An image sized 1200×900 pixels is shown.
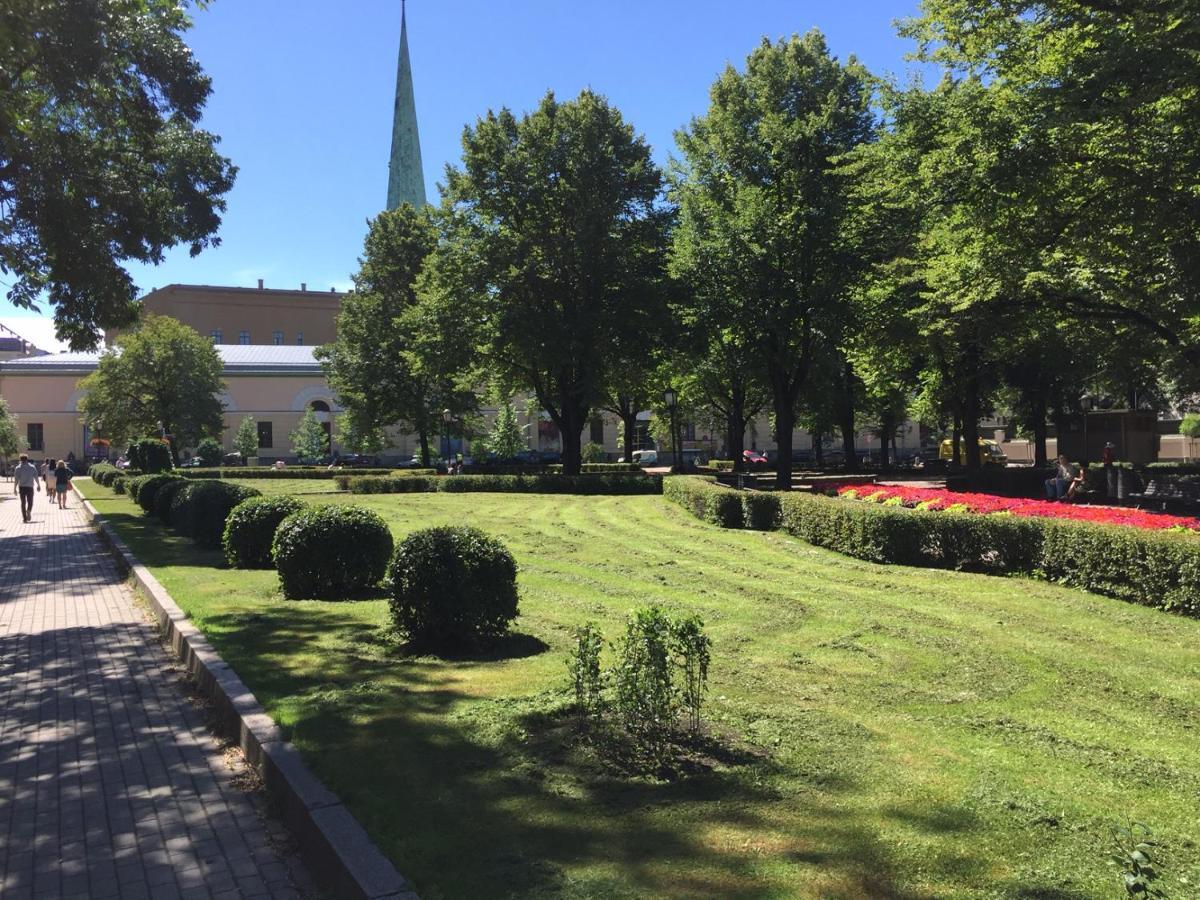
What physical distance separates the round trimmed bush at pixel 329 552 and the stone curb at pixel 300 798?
7.36 feet

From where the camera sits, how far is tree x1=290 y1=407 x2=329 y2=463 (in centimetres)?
6988

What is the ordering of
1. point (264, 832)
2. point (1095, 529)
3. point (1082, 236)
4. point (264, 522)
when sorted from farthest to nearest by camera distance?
point (1082, 236)
point (264, 522)
point (1095, 529)
point (264, 832)

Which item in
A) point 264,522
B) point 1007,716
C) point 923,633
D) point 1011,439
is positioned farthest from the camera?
point 1011,439

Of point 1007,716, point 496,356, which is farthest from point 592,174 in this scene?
point 1007,716

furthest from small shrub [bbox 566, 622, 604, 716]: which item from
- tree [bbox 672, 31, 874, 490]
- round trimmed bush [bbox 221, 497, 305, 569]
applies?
tree [bbox 672, 31, 874, 490]

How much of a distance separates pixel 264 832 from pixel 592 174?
30.8 meters

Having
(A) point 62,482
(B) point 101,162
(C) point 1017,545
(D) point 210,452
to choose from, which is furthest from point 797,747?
(D) point 210,452

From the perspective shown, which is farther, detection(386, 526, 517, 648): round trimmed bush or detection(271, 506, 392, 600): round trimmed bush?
detection(271, 506, 392, 600): round trimmed bush

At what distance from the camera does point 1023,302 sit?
2141 cm

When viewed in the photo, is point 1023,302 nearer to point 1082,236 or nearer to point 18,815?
point 1082,236

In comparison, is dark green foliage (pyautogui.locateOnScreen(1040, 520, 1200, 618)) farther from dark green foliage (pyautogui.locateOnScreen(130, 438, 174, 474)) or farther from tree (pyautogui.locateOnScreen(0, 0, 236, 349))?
dark green foliage (pyautogui.locateOnScreen(130, 438, 174, 474))

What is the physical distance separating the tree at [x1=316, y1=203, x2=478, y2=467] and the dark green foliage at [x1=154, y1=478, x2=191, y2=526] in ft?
75.8

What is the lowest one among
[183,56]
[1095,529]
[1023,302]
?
[1095,529]

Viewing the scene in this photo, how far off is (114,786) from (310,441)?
226 feet
